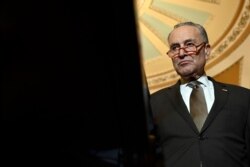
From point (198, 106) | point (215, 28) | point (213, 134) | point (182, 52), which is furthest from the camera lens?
point (215, 28)

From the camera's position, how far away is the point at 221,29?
5.71 metres

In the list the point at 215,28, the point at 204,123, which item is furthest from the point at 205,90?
the point at 215,28

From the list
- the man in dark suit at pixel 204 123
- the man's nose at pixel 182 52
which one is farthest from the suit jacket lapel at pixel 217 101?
the man's nose at pixel 182 52

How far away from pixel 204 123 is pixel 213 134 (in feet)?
0.19

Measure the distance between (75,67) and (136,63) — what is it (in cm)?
7

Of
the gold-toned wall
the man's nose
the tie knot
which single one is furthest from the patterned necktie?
the gold-toned wall

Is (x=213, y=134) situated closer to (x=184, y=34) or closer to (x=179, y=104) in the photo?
(x=179, y=104)

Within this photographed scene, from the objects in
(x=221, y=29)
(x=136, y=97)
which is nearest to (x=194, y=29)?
(x=136, y=97)

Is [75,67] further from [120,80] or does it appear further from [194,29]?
[194,29]

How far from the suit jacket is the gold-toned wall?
3.77m

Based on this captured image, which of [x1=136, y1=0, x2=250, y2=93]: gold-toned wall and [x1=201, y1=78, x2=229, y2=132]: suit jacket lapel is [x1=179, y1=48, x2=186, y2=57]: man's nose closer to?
[x1=201, y1=78, x2=229, y2=132]: suit jacket lapel

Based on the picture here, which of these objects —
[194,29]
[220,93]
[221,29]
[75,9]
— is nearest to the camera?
[75,9]

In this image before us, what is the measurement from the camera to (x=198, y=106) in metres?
1.76

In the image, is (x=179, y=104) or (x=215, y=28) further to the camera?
(x=215, y=28)
